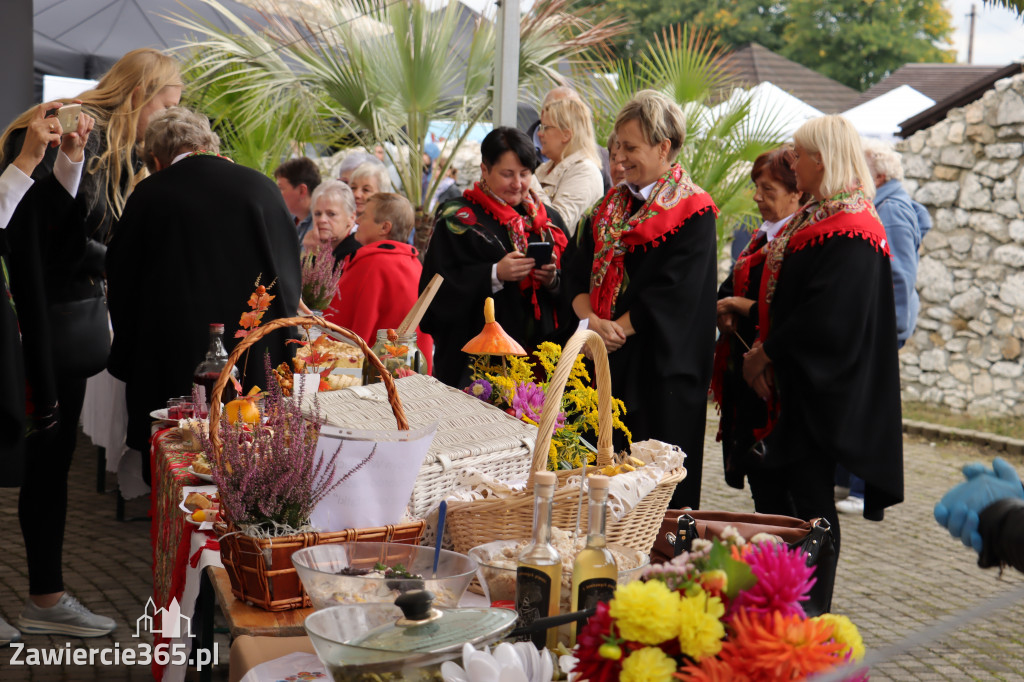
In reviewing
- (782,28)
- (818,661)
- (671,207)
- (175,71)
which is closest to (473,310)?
(671,207)

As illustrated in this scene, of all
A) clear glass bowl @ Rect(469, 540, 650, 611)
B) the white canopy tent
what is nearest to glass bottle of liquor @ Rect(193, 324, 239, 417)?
clear glass bowl @ Rect(469, 540, 650, 611)

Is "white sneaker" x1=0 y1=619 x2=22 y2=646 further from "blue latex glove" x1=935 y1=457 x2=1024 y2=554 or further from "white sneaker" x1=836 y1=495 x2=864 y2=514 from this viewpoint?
"white sneaker" x1=836 y1=495 x2=864 y2=514

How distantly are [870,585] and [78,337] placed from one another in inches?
135

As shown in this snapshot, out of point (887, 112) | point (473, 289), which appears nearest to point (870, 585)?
point (473, 289)

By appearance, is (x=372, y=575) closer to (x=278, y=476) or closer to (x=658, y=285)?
(x=278, y=476)

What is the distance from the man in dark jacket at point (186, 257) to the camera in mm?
3322

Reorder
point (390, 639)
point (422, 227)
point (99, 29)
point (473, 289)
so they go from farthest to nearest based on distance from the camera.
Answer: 1. point (99, 29)
2. point (422, 227)
3. point (473, 289)
4. point (390, 639)

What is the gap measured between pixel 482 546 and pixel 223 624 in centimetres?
215

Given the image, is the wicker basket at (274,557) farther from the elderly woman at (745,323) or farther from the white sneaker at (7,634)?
the elderly woman at (745,323)

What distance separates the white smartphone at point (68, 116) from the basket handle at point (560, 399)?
5.63ft

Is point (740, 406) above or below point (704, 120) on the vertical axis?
below

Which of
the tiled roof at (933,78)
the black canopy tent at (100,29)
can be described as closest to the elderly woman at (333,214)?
the black canopy tent at (100,29)

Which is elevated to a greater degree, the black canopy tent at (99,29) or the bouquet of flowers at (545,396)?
the black canopy tent at (99,29)

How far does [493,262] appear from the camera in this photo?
160 inches
